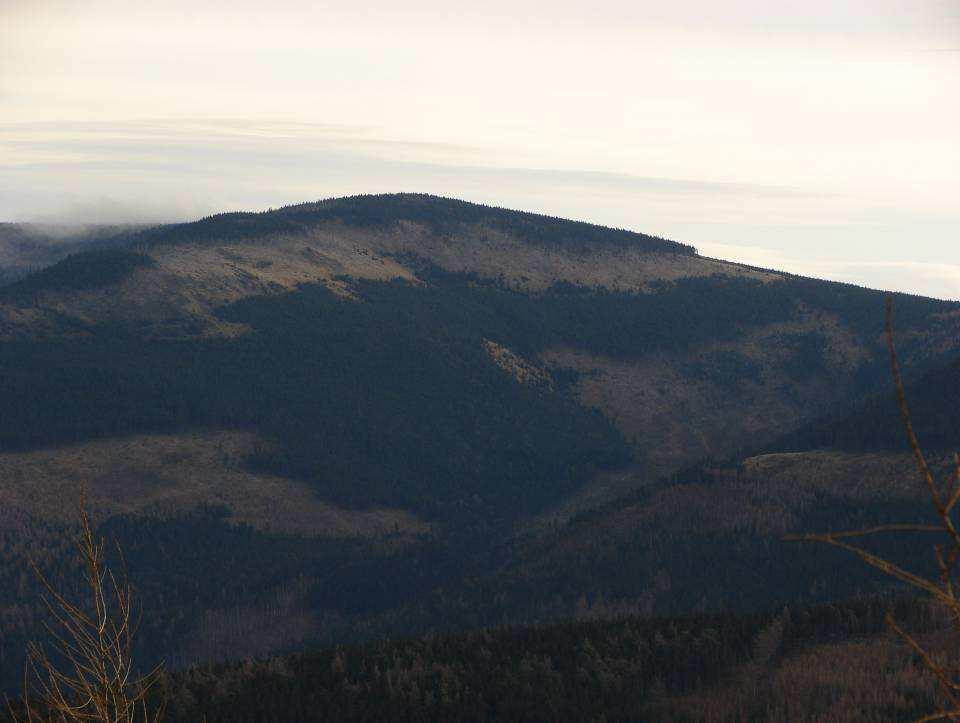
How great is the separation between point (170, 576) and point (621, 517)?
227ft

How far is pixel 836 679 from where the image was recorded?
84875 millimetres

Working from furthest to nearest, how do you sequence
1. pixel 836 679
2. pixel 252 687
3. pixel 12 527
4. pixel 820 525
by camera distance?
pixel 12 527
pixel 820 525
pixel 252 687
pixel 836 679

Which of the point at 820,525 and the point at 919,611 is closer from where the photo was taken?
the point at 919,611

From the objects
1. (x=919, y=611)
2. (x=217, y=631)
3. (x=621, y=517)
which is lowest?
(x=217, y=631)

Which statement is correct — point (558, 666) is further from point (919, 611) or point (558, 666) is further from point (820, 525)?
point (820, 525)

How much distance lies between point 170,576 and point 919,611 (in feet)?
412

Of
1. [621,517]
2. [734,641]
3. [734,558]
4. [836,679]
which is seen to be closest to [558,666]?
[734,641]

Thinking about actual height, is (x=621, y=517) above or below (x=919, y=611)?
below

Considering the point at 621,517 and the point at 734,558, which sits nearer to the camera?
the point at 734,558

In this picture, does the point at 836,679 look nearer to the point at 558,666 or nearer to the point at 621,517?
the point at 558,666

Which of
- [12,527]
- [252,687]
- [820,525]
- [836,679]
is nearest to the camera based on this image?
[836,679]

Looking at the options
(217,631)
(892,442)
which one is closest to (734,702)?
(217,631)

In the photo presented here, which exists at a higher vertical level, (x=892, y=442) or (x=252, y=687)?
(x=892, y=442)

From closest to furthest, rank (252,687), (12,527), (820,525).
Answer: (252,687) < (820,525) < (12,527)
